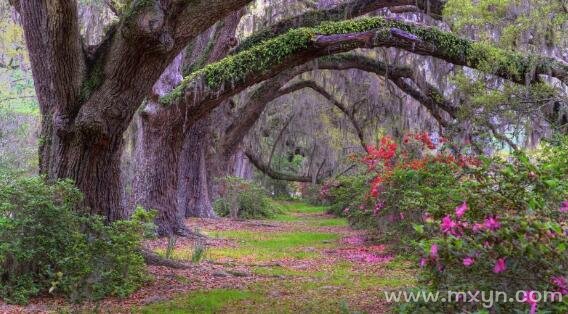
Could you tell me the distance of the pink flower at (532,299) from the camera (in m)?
2.76

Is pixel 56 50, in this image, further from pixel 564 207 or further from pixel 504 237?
pixel 564 207

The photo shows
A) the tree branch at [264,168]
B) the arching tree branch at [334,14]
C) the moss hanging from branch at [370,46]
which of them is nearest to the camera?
the moss hanging from branch at [370,46]

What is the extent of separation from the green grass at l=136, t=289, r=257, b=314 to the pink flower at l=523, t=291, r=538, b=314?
2914 mm

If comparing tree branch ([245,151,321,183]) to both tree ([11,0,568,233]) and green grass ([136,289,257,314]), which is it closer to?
tree ([11,0,568,233])

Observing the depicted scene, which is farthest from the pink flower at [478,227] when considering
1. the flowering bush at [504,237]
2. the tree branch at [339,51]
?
the tree branch at [339,51]

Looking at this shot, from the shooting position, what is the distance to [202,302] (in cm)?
539

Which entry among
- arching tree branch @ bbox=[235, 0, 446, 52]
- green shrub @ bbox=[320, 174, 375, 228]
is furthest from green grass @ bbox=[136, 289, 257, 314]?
arching tree branch @ bbox=[235, 0, 446, 52]

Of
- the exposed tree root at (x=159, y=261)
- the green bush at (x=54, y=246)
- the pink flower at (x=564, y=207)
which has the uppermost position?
the pink flower at (x=564, y=207)

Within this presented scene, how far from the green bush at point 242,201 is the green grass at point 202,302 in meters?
9.94

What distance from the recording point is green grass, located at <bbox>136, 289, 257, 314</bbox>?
5078 millimetres

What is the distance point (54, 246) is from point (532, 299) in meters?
4.15

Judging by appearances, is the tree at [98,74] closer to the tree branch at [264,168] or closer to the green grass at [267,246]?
the green grass at [267,246]

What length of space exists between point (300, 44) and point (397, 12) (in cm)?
555

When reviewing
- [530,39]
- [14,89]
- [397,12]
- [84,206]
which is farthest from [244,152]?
[84,206]
